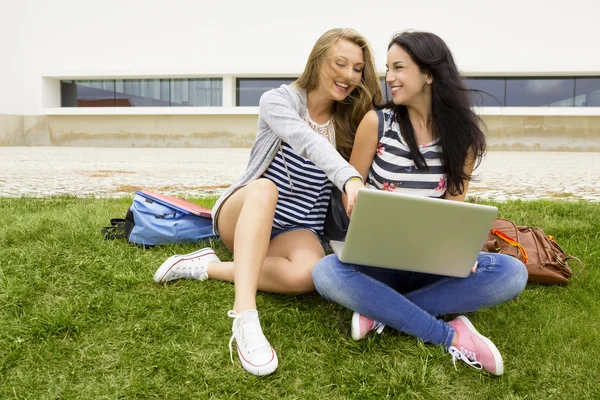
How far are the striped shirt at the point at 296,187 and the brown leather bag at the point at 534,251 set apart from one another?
92cm

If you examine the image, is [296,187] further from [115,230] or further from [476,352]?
[115,230]

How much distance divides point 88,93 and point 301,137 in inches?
899

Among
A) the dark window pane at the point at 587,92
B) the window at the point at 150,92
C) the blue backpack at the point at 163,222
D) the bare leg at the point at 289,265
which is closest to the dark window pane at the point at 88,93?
the window at the point at 150,92

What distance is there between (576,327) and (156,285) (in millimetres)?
1884

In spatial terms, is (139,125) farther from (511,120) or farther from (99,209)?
(99,209)

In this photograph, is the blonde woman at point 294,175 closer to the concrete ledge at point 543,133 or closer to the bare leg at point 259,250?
the bare leg at point 259,250

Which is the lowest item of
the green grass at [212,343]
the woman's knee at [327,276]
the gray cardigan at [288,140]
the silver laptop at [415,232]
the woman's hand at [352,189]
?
the green grass at [212,343]

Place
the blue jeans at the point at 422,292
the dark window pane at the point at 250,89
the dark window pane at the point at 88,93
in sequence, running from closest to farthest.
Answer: the blue jeans at the point at 422,292
the dark window pane at the point at 250,89
the dark window pane at the point at 88,93

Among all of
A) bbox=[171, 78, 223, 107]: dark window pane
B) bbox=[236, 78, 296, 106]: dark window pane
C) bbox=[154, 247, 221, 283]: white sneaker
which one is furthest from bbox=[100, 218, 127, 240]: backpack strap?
bbox=[171, 78, 223, 107]: dark window pane

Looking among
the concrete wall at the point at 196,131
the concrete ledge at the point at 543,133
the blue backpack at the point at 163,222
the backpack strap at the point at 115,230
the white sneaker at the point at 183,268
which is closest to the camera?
the white sneaker at the point at 183,268

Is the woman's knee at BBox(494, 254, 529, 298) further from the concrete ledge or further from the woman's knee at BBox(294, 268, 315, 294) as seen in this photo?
the concrete ledge

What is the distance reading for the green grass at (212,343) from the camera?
1.69 metres

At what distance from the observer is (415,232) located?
1694 mm

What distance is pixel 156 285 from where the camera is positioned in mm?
2486
